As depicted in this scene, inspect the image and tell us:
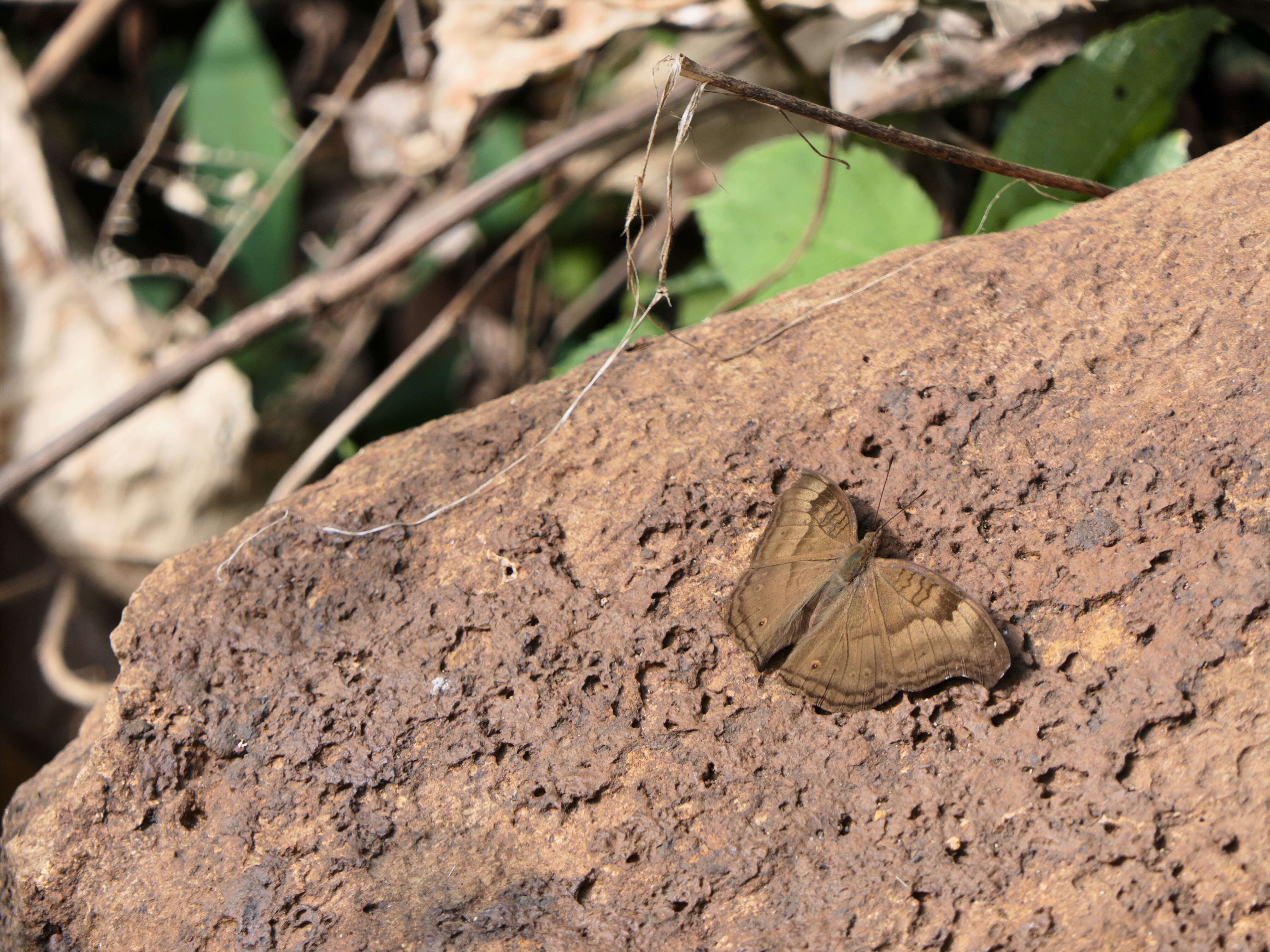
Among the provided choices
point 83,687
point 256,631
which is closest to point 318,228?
point 83,687

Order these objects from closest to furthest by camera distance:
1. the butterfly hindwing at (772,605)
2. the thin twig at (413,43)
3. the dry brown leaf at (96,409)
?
the butterfly hindwing at (772,605) < the dry brown leaf at (96,409) < the thin twig at (413,43)

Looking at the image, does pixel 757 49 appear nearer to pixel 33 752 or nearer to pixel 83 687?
pixel 83 687

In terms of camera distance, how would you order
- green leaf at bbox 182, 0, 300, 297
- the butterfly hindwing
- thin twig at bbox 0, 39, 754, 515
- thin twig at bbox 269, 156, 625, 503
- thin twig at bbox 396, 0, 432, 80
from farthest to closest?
green leaf at bbox 182, 0, 300, 297 → thin twig at bbox 396, 0, 432, 80 → thin twig at bbox 269, 156, 625, 503 → thin twig at bbox 0, 39, 754, 515 → the butterfly hindwing

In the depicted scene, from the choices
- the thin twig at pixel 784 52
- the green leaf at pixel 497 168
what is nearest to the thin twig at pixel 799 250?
the thin twig at pixel 784 52

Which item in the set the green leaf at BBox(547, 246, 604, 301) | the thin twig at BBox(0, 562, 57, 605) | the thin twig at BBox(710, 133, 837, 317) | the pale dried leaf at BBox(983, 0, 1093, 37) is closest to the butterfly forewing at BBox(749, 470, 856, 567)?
the thin twig at BBox(710, 133, 837, 317)

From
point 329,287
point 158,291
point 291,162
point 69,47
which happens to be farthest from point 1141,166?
point 69,47

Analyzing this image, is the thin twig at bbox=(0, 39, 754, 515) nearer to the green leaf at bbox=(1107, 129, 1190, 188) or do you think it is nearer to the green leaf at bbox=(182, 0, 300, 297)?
the green leaf at bbox=(182, 0, 300, 297)

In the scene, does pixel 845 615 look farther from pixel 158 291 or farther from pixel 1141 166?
pixel 158 291

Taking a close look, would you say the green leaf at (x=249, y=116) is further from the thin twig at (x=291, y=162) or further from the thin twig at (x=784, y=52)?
the thin twig at (x=784, y=52)
